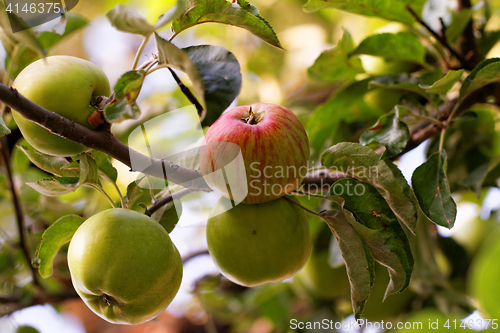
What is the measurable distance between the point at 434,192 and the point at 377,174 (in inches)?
4.3

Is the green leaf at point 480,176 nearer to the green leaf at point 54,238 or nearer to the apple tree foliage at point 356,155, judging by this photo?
the apple tree foliage at point 356,155

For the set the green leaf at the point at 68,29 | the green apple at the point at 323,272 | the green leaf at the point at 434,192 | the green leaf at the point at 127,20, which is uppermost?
the green leaf at the point at 127,20

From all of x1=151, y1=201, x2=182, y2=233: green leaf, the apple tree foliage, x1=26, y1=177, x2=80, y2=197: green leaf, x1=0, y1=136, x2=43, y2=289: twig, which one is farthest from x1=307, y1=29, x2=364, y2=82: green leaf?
x1=0, y1=136, x2=43, y2=289: twig

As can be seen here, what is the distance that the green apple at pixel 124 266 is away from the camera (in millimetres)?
436

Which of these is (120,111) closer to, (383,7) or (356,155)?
(356,155)

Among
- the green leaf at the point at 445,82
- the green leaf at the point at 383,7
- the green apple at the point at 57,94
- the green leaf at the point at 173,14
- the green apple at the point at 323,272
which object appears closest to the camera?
the green leaf at the point at 173,14

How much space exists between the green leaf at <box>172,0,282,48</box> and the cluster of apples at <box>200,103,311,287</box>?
115 mm

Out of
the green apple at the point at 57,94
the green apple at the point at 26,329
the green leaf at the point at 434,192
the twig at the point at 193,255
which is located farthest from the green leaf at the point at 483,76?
the green apple at the point at 26,329

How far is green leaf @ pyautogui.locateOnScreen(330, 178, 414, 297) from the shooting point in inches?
20.2

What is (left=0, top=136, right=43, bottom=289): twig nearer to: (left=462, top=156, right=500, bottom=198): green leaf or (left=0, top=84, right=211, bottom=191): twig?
(left=0, top=84, right=211, bottom=191): twig

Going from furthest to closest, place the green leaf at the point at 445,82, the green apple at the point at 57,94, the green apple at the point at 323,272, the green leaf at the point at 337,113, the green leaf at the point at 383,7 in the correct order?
the green apple at the point at 323,272 < the green leaf at the point at 337,113 < the green leaf at the point at 383,7 < the green leaf at the point at 445,82 < the green apple at the point at 57,94

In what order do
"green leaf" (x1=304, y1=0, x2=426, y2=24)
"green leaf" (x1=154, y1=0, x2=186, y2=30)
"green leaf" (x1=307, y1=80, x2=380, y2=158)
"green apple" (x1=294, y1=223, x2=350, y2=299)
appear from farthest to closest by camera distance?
"green apple" (x1=294, y1=223, x2=350, y2=299)
"green leaf" (x1=307, y1=80, x2=380, y2=158)
"green leaf" (x1=304, y1=0, x2=426, y2=24)
"green leaf" (x1=154, y1=0, x2=186, y2=30)

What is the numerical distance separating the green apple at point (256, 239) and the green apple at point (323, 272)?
0.38 m

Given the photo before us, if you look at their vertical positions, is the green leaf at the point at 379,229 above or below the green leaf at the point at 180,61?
below
